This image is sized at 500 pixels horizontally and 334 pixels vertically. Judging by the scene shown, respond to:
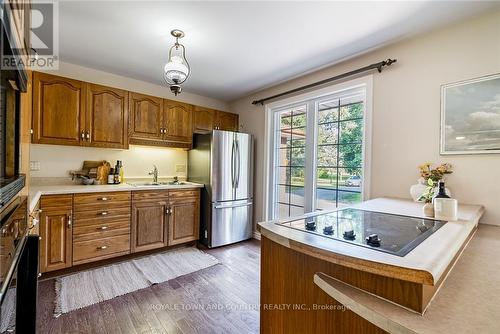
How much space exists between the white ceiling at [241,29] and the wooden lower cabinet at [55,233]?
1.67 meters

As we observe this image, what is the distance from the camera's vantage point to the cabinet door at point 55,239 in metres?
2.24

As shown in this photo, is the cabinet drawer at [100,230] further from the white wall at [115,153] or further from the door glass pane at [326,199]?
the door glass pane at [326,199]

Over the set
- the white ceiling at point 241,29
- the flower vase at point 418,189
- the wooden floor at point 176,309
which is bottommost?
the wooden floor at point 176,309

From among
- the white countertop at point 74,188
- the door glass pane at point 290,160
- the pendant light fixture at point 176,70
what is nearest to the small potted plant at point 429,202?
the door glass pane at point 290,160

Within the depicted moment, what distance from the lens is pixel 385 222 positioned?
1262 mm

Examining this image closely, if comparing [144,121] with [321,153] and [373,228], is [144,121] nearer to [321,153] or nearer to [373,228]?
[321,153]

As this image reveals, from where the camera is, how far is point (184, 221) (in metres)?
3.25

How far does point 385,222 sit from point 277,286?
698 mm

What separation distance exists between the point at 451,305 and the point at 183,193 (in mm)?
3024

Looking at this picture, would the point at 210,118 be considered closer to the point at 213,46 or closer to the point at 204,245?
the point at 213,46

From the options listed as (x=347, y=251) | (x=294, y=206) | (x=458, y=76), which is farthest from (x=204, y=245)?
(x=458, y=76)

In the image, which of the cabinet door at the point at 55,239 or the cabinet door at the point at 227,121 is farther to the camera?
the cabinet door at the point at 227,121

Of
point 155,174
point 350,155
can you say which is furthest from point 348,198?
point 155,174

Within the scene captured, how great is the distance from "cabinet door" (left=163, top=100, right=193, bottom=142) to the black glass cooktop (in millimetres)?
2748
